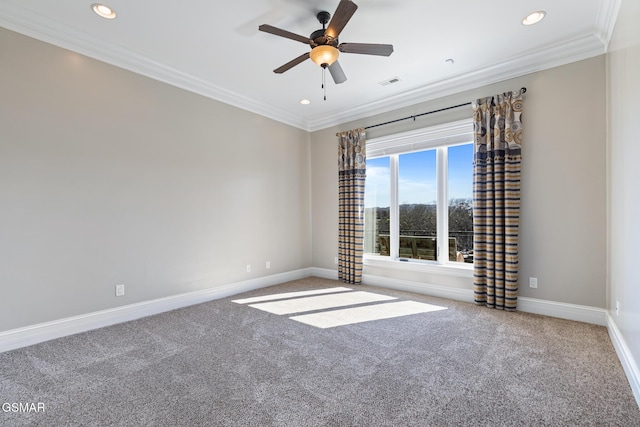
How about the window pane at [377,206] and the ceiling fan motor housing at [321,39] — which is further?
the window pane at [377,206]

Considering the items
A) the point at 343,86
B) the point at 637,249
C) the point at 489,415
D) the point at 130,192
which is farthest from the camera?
the point at 343,86

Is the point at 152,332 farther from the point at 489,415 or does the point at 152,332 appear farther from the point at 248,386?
the point at 489,415

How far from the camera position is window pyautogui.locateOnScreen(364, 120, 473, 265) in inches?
157

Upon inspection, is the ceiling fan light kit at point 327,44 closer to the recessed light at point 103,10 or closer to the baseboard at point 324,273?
the recessed light at point 103,10

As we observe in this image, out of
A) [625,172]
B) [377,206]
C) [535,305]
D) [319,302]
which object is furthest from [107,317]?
[625,172]

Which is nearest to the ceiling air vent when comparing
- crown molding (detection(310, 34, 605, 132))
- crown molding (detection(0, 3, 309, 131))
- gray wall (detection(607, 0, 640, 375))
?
crown molding (detection(310, 34, 605, 132))

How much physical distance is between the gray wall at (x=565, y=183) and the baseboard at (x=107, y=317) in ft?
12.3

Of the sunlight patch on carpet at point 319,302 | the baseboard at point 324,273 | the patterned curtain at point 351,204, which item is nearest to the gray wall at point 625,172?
the sunlight patch on carpet at point 319,302

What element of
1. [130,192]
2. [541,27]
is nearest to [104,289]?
[130,192]

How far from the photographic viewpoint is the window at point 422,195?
3979 mm

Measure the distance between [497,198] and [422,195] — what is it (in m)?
1.10

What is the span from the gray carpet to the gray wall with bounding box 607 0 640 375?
0.43m

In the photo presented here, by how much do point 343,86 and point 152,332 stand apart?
12.1ft

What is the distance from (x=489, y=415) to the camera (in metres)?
1.68
